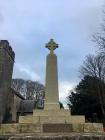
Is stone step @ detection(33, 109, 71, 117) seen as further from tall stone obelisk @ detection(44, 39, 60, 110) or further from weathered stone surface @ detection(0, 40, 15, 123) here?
weathered stone surface @ detection(0, 40, 15, 123)

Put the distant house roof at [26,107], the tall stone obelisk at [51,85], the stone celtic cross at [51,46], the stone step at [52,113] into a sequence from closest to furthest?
1. the stone step at [52,113]
2. the tall stone obelisk at [51,85]
3. the stone celtic cross at [51,46]
4. the distant house roof at [26,107]

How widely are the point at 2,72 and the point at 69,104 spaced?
42.4 ft

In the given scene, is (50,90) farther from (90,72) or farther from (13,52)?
(13,52)

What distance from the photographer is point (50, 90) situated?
53.0ft

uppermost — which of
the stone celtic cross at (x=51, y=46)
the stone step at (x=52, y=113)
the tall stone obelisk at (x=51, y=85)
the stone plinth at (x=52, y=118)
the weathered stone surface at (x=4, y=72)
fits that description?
the weathered stone surface at (x=4, y=72)

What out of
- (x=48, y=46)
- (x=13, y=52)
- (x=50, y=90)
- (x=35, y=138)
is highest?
(x=13, y=52)

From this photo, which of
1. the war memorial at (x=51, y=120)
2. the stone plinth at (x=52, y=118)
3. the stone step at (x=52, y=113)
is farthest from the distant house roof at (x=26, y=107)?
the stone plinth at (x=52, y=118)

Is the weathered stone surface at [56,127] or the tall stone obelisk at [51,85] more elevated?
the tall stone obelisk at [51,85]

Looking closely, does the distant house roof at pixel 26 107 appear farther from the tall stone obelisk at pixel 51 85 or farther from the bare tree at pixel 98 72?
the tall stone obelisk at pixel 51 85

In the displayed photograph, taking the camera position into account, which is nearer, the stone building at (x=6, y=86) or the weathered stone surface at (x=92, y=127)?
the weathered stone surface at (x=92, y=127)

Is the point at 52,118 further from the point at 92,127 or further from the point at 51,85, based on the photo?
the point at 51,85

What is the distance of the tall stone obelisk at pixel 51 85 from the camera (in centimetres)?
1584

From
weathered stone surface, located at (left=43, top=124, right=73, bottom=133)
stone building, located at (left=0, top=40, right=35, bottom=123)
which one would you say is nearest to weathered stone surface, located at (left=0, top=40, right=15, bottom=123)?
stone building, located at (left=0, top=40, right=35, bottom=123)

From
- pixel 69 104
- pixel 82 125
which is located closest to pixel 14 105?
pixel 69 104
